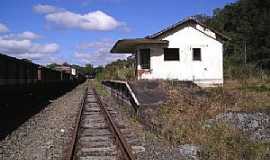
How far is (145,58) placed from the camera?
30.2 m

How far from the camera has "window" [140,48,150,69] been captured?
2995cm

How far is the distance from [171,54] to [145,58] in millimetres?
1902

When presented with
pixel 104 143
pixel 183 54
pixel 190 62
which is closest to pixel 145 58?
pixel 183 54

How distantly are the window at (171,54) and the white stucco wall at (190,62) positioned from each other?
395 millimetres

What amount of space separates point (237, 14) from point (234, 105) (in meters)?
70.2

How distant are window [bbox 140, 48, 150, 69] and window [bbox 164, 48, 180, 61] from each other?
1.29 meters

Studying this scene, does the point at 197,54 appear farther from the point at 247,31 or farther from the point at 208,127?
the point at 247,31

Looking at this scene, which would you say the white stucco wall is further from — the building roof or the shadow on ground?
the shadow on ground

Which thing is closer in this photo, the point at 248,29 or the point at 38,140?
the point at 38,140

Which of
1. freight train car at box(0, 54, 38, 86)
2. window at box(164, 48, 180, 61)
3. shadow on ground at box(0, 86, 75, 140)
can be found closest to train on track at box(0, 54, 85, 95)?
freight train car at box(0, 54, 38, 86)

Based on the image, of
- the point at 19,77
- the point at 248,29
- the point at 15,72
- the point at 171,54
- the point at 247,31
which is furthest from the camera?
the point at 248,29

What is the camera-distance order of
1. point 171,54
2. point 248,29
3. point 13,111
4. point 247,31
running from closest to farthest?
point 13,111
point 171,54
point 247,31
point 248,29

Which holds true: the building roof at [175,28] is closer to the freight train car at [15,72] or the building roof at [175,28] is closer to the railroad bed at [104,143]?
the freight train car at [15,72]

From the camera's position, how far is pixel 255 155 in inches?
304
